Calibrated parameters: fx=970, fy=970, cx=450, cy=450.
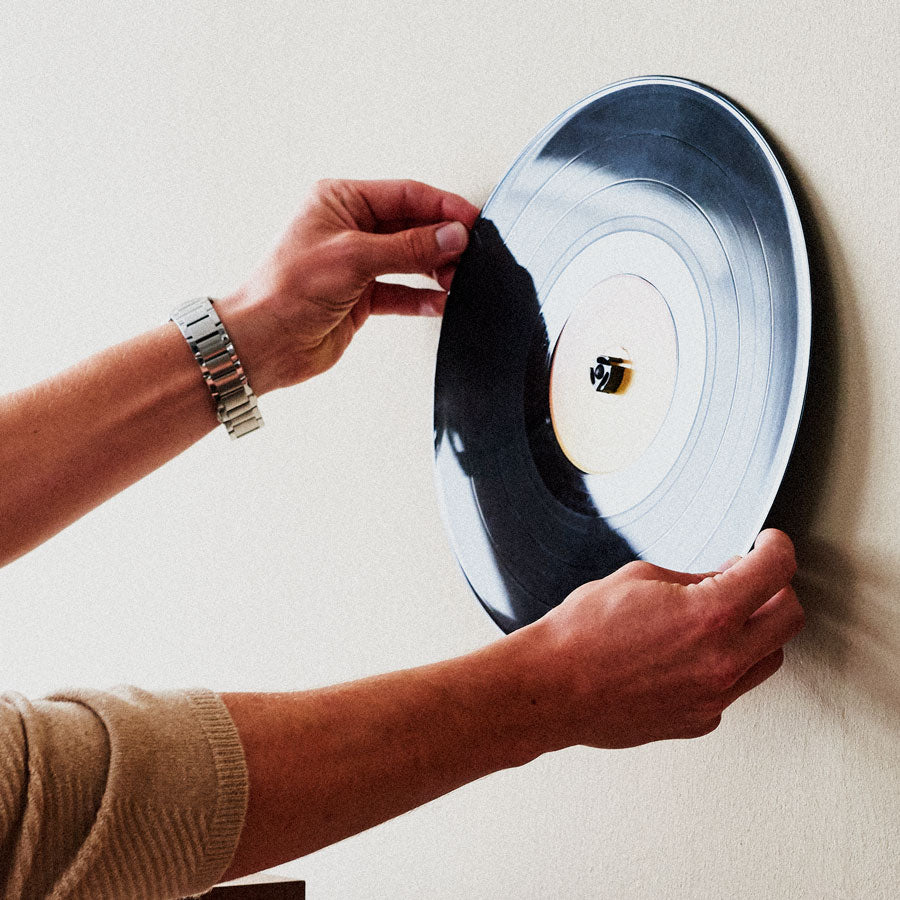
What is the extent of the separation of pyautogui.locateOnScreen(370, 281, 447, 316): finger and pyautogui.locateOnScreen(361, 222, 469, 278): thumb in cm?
6

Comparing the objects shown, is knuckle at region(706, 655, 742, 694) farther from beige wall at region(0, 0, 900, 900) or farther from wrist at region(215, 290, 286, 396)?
wrist at region(215, 290, 286, 396)

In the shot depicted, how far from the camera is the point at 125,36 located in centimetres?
141

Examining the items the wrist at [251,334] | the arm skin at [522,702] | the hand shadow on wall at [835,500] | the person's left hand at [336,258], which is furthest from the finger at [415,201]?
the arm skin at [522,702]

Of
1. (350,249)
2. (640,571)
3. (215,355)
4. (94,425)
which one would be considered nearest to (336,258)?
(350,249)

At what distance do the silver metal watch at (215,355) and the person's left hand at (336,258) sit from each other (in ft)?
0.04

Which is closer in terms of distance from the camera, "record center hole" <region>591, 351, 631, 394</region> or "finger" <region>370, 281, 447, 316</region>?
"record center hole" <region>591, 351, 631, 394</region>

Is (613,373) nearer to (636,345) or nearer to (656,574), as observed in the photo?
(636,345)

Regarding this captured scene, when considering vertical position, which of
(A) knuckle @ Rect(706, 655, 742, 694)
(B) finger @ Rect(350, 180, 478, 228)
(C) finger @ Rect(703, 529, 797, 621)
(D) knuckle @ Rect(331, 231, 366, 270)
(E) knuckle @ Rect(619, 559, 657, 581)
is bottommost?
(A) knuckle @ Rect(706, 655, 742, 694)

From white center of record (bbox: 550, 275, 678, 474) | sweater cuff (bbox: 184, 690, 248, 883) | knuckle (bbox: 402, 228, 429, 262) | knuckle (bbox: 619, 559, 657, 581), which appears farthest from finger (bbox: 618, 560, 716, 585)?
knuckle (bbox: 402, 228, 429, 262)

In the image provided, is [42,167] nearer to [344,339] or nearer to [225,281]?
[225,281]

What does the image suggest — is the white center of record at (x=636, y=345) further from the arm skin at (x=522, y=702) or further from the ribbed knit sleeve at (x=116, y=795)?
the ribbed knit sleeve at (x=116, y=795)

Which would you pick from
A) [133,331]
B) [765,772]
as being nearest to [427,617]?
[765,772]

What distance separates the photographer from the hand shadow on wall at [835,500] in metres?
0.63

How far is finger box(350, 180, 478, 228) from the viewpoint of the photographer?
908 millimetres
